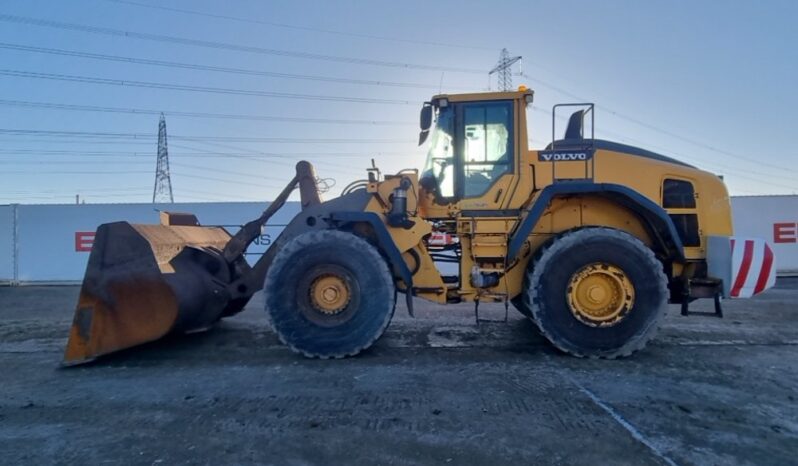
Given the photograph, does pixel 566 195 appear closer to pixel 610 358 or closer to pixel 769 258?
pixel 610 358

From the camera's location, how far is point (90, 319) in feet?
17.2

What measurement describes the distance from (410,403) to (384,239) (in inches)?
78.0

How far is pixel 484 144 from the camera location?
19.3 ft

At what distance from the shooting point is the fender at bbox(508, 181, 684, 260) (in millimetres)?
5426

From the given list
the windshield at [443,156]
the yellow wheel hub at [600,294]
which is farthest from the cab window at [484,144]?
the yellow wheel hub at [600,294]

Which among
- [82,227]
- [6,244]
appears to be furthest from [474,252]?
[6,244]

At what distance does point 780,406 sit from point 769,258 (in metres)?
2.03

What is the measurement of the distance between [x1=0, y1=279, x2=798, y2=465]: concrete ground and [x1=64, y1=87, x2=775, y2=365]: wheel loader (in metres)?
0.43

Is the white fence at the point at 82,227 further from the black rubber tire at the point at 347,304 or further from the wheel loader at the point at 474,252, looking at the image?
the black rubber tire at the point at 347,304

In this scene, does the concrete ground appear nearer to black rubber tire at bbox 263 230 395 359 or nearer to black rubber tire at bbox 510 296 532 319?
black rubber tire at bbox 263 230 395 359

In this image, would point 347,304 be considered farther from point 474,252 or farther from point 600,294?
point 600,294

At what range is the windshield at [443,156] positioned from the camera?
596 cm

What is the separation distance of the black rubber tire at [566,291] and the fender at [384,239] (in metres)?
1.32

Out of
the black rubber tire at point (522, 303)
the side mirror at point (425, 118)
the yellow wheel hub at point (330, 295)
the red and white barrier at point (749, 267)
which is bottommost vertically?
the black rubber tire at point (522, 303)
